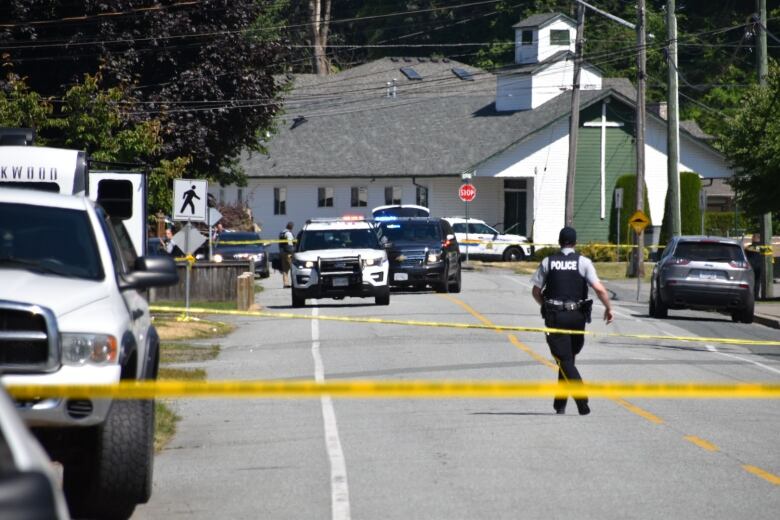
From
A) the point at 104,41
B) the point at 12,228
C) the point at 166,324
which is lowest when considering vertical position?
the point at 166,324

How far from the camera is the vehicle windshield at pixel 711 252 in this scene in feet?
96.8

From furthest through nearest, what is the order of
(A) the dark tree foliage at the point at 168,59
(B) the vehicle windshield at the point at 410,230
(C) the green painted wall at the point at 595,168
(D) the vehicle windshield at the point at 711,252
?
1. (C) the green painted wall at the point at 595,168
2. (A) the dark tree foliage at the point at 168,59
3. (B) the vehicle windshield at the point at 410,230
4. (D) the vehicle windshield at the point at 711,252

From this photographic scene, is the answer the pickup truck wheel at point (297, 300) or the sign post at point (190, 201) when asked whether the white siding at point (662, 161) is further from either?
the sign post at point (190, 201)

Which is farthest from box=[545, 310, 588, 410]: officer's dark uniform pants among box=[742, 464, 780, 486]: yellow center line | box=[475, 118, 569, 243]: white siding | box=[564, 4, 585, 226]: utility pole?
box=[475, 118, 569, 243]: white siding

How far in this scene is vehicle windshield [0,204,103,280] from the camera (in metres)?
9.30

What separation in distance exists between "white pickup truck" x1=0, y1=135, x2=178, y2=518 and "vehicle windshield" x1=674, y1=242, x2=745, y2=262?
2096cm

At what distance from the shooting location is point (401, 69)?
7556 cm

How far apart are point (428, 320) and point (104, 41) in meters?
15.0

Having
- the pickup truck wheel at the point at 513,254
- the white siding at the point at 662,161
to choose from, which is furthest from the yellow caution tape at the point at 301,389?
the white siding at the point at 662,161

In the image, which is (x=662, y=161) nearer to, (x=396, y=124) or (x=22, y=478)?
(x=396, y=124)

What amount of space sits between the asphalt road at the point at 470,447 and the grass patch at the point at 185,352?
0.55m

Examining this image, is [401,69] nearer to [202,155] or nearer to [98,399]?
[202,155]

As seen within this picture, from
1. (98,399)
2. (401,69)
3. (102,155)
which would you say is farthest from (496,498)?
(401,69)

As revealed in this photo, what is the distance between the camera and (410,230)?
3559 cm
